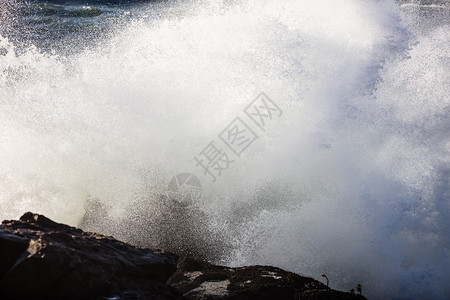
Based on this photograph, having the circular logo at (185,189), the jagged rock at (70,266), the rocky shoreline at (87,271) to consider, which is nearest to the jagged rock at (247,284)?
the rocky shoreline at (87,271)

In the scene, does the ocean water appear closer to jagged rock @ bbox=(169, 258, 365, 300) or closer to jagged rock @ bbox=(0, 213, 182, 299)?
jagged rock @ bbox=(169, 258, 365, 300)

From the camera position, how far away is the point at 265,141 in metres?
5.79

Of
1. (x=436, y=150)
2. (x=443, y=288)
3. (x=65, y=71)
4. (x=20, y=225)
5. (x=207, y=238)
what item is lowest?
(x=20, y=225)

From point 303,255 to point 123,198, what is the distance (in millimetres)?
2501

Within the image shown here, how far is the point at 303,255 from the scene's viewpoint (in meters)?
4.47

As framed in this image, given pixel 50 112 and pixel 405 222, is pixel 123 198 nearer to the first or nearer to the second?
pixel 50 112

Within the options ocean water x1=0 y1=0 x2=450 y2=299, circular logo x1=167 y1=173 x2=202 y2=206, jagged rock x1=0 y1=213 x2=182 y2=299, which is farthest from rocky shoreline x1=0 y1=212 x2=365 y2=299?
circular logo x1=167 y1=173 x2=202 y2=206

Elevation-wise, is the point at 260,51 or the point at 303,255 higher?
the point at 260,51

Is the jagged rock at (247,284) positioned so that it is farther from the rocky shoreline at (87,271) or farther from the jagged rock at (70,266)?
the jagged rock at (70,266)

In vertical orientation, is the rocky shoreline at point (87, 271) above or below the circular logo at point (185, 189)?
below

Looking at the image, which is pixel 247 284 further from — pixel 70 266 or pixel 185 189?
pixel 185 189

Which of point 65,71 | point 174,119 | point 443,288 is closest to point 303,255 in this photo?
point 443,288

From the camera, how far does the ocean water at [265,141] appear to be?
4.59 meters

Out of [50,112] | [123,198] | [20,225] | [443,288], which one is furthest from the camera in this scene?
[50,112]
